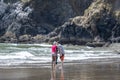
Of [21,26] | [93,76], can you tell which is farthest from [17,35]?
[93,76]

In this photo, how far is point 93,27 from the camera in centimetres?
6725

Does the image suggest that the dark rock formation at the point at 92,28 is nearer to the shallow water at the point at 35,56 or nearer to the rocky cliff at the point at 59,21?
the rocky cliff at the point at 59,21

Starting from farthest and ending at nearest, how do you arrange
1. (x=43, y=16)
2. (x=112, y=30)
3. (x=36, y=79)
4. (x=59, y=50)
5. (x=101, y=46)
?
(x=43, y=16) < (x=112, y=30) < (x=101, y=46) < (x=36, y=79) < (x=59, y=50)

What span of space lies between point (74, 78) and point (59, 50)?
9.23 ft

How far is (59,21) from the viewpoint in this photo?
284ft

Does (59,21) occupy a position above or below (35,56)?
above

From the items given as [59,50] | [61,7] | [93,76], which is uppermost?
[61,7]

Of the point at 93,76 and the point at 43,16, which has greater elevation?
the point at 43,16

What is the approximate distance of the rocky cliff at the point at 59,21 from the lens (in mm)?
66688

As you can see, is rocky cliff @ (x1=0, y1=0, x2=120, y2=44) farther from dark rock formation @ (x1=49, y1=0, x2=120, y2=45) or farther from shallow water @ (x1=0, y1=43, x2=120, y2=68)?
shallow water @ (x1=0, y1=43, x2=120, y2=68)

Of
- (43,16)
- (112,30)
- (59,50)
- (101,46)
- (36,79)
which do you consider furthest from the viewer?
(43,16)

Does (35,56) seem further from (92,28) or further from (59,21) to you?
(59,21)

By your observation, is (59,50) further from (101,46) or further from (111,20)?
(111,20)

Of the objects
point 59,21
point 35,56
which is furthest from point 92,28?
point 35,56
